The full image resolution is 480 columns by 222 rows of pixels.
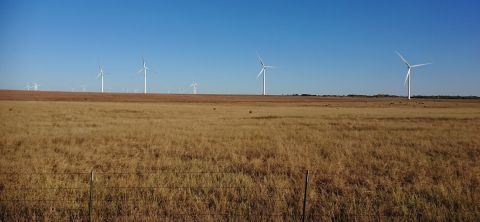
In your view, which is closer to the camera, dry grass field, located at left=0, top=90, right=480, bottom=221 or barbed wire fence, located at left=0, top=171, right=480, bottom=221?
barbed wire fence, located at left=0, top=171, right=480, bottom=221

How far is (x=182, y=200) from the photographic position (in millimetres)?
6199

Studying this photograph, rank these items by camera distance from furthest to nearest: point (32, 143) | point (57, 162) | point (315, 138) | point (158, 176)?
point (315, 138) → point (32, 143) → point (57, 162) → point (158, 176)

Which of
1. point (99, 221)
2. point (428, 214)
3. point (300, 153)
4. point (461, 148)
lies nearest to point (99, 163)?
point (99, 221)

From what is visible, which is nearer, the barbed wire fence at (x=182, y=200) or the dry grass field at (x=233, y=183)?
the barbed wire fence at (x=182, y=200)

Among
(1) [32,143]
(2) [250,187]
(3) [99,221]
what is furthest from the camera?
(1) [32,143]

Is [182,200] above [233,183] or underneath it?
underneath

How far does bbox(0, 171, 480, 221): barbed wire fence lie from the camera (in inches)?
209

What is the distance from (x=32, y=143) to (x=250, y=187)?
1065 centimetres

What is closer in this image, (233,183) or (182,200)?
(182,200)

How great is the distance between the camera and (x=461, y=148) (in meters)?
12.2

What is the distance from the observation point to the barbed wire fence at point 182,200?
5320 millimetres

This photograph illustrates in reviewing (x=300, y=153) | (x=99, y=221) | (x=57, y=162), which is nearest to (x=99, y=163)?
(x=57, y=162)

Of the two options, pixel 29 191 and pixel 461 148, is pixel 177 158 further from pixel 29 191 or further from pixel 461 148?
pixel 461 148

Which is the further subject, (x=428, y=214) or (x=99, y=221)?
(x=428, y=214)
